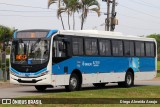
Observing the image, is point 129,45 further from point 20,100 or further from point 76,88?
point 20,100

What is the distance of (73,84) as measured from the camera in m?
27.0

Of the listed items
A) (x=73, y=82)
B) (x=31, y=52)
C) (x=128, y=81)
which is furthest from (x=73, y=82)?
(x=128, y=81)

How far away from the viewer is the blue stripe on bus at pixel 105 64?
26422mm

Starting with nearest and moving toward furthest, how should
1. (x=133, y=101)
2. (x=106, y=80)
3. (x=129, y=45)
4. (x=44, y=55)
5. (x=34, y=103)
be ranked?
1. (x=34, y=103)
2. (x=133, y=101)
3. (x=44, y=55)
4. (x=106, y=80)
5. (x=129, y=45)

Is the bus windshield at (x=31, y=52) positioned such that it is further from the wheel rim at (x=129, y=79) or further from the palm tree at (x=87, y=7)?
the palm tree at (x=87, y=7)

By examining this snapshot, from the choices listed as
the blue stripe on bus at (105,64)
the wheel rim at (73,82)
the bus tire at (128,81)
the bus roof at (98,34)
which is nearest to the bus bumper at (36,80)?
the blue stripe on bus at (105,64)

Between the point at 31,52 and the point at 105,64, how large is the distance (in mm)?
5603

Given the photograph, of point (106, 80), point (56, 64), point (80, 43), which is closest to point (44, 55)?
point (56, 64)

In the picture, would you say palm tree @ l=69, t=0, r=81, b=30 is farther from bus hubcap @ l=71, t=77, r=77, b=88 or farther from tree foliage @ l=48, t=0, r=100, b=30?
bus hubcap @ l=71, t=77, r=77, b=88

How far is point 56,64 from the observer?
25.7m

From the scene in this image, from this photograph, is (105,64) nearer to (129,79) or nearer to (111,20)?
(129,79)

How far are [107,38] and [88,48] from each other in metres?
2.29

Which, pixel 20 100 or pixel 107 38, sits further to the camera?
pixel 107 38

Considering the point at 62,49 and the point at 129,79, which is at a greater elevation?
the point at 62,49
